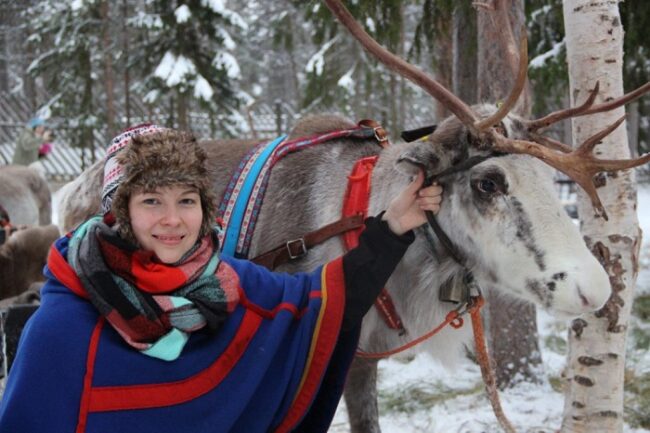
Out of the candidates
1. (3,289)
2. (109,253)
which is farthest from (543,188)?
(3,289)

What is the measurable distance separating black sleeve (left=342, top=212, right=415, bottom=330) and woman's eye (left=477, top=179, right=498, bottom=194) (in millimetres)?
421

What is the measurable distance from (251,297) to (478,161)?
3.18ft

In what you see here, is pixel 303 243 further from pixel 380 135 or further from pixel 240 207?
pixel 380 135

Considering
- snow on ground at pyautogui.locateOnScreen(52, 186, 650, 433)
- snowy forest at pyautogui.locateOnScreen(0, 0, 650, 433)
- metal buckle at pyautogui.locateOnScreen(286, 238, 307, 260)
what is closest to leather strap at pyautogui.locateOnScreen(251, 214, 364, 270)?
metal buckle at pyautogui.locateOnScreen(286, 238, 307, 260)

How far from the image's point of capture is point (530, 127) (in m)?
2.54

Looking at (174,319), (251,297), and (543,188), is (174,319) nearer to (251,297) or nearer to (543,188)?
(251,297)

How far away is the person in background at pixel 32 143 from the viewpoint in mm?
11250

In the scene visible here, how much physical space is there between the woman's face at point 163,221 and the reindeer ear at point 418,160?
0.84m

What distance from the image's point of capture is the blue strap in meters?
3.03

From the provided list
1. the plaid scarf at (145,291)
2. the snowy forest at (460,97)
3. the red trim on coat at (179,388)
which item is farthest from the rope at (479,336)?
the plaid scarf at (145,291)

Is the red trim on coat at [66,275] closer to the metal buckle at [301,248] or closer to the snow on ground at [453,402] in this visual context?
the metal buckle at [301,248]

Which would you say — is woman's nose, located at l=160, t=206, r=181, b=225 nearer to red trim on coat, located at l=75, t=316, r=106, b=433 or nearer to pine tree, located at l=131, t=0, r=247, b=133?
red trim on coat, located at l=75, t=316, r=106, b=433

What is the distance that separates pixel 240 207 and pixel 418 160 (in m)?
0.98

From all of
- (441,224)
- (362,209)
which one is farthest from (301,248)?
(441,224)
